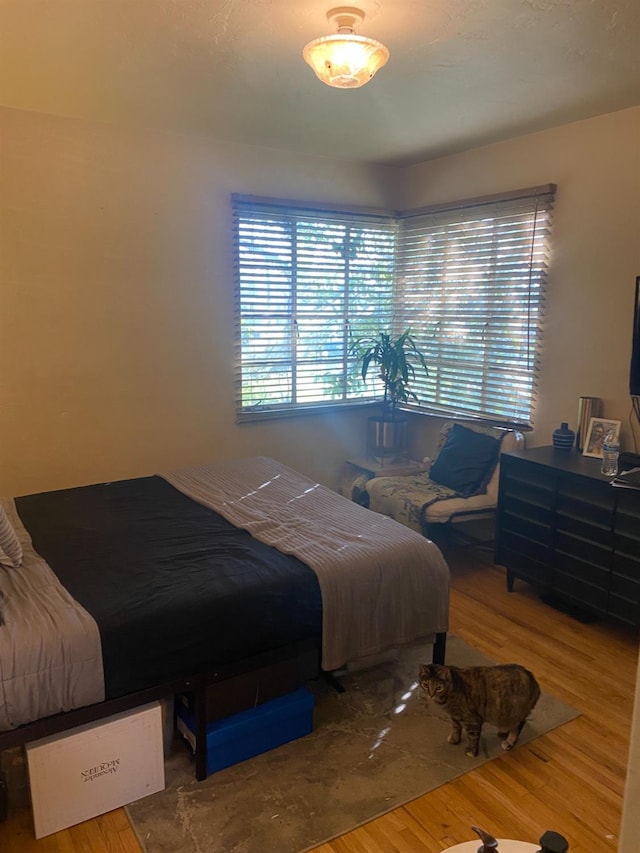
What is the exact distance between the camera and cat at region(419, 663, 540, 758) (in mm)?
2174

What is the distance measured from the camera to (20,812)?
1.97 metres

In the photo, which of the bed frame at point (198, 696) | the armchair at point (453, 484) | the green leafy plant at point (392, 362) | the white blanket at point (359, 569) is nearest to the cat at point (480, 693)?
the white blanket at point (359, 569)

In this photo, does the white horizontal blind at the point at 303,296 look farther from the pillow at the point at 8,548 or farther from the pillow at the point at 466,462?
the pillow at the point at 8,548

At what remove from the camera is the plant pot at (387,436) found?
4582 millimetres

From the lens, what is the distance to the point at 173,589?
2125mm

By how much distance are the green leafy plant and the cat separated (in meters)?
2.56

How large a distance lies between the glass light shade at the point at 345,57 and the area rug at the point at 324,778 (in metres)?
2.41

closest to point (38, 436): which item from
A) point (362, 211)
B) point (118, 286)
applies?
point (118, 286)

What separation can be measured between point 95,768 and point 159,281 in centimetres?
274

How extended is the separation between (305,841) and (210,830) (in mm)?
299

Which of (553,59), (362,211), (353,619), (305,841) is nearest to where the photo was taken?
(305,841)

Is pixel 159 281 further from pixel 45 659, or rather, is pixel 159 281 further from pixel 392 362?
pixel 45 659

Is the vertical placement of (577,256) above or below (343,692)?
above

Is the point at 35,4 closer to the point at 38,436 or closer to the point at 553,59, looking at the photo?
the point at 553,59
